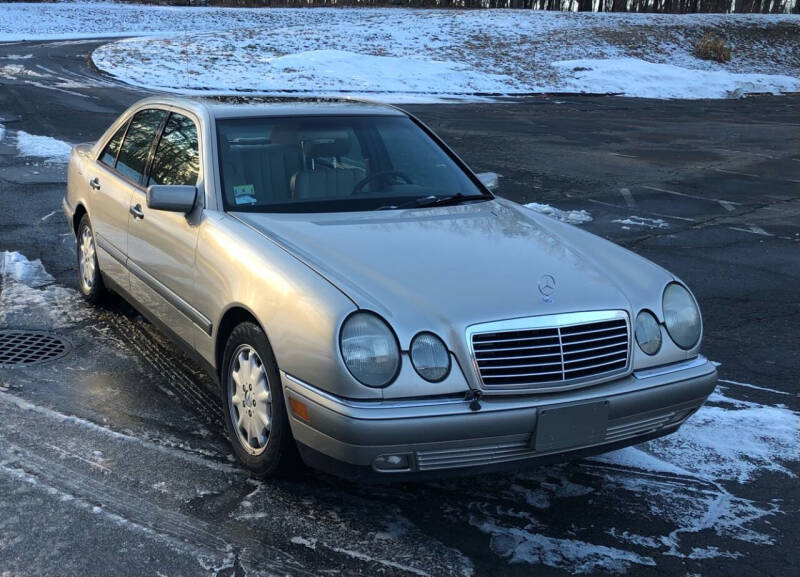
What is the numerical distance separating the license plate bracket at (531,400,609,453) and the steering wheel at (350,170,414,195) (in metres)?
1.83

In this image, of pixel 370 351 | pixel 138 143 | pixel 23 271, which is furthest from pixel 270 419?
pixel 23 271

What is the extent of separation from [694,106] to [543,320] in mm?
23147

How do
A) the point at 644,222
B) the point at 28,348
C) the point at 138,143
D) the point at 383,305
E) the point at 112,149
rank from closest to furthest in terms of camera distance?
1. the point at 383,305
2. the point at 28,348
3. the point at 138,143
4. the point at 112,149
5. the point at 644,222

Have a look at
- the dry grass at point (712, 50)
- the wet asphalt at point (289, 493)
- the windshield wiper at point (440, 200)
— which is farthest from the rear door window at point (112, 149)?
the dry grass at point (712, 50)

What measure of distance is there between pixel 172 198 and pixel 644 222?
6.32 meters

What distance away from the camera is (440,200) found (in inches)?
183

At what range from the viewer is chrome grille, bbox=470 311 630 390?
324cm

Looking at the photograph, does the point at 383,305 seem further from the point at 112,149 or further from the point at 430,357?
the point at 112,149

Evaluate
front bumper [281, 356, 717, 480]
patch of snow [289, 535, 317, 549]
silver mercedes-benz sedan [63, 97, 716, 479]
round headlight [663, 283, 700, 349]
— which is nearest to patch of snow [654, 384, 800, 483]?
silver mercedes-benz sedan [63, 97, 716, 479]

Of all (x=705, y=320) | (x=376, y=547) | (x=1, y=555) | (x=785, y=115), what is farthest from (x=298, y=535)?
(x=785, y=115)

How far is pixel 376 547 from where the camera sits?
327cm

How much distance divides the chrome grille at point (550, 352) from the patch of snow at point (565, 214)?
5.85 m

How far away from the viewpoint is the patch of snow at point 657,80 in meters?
27.9

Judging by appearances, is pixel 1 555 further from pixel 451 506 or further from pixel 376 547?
pixel 451 506
